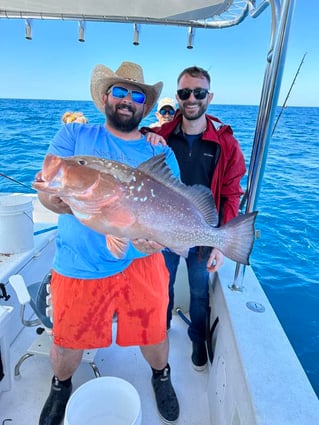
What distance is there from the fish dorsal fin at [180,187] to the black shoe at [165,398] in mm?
1265

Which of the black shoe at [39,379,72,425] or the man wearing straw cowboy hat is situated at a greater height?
the man wearing straw cowboy hat

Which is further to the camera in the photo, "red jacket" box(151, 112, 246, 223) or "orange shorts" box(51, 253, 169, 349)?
"red jacket" box(151, 112, 246, 223)

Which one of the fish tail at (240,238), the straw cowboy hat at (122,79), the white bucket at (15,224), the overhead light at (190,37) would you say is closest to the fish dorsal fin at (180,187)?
the fish tail at (240,238)

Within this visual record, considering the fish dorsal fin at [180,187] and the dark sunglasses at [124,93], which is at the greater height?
the dark sunglasses at [124,93]

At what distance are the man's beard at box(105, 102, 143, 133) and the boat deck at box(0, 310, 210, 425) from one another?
1.87m

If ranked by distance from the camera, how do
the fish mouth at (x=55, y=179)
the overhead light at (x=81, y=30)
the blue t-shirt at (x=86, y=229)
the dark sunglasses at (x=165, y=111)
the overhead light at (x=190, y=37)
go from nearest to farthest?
the fish mouth at (x=55, y=179), the blue t-shirt at (x=86, y=229), the overhead light at (x=81, y=30), the overhead light at (x=190, y=37), the dark sunglasses at (x=165, y=111)

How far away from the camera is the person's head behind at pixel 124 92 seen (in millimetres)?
1872

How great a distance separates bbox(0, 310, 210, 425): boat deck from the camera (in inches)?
81.8

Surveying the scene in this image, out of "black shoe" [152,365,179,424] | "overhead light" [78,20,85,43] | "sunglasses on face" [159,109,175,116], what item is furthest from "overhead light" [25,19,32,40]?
"black shoe" [152,365,179,424]

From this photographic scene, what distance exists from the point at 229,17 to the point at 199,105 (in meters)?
0.93

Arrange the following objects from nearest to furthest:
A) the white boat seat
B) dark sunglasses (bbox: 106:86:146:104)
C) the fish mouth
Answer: the fish mouth
dark sunglasses (bbox: 106:86:146:104)
the white boat seat

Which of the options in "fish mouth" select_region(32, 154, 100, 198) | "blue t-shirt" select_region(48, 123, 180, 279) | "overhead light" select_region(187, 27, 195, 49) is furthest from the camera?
"overhead light" select_region(187, 27, 195, 49)

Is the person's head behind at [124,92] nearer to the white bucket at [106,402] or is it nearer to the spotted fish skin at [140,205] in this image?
the spotted fish skin at [140,205]

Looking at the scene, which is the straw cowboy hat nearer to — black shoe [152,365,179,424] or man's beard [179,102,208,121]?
man's beard [179,102,208,121]
